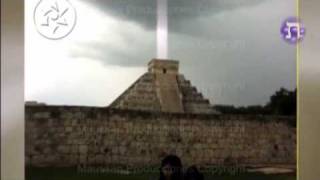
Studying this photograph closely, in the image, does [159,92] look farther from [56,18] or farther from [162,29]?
[56,18]

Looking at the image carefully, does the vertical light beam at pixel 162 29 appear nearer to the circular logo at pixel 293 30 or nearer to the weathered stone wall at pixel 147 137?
the weathered stone wall at pixel 147 137

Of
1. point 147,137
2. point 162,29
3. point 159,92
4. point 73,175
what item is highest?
point 162,29

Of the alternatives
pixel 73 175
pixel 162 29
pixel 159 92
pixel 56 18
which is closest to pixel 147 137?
pixel 159 92

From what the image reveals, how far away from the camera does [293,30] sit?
9.25 feet

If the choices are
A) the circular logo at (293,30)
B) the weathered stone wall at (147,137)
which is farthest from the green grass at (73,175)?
the circular logo at (293,30)

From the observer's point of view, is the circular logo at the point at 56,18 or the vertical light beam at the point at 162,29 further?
the vertical light beam at the point at 162,29

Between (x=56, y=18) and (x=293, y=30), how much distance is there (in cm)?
135

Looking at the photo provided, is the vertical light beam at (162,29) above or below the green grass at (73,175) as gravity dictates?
above

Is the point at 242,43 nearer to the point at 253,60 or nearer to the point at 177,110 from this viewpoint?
the point at 253,60

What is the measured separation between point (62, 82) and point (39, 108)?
186mm

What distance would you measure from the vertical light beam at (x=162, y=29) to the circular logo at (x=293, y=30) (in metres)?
0.69

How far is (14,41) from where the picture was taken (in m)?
2.46

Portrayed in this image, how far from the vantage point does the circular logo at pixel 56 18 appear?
8.66ft

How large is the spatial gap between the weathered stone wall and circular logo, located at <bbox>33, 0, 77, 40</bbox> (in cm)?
40
